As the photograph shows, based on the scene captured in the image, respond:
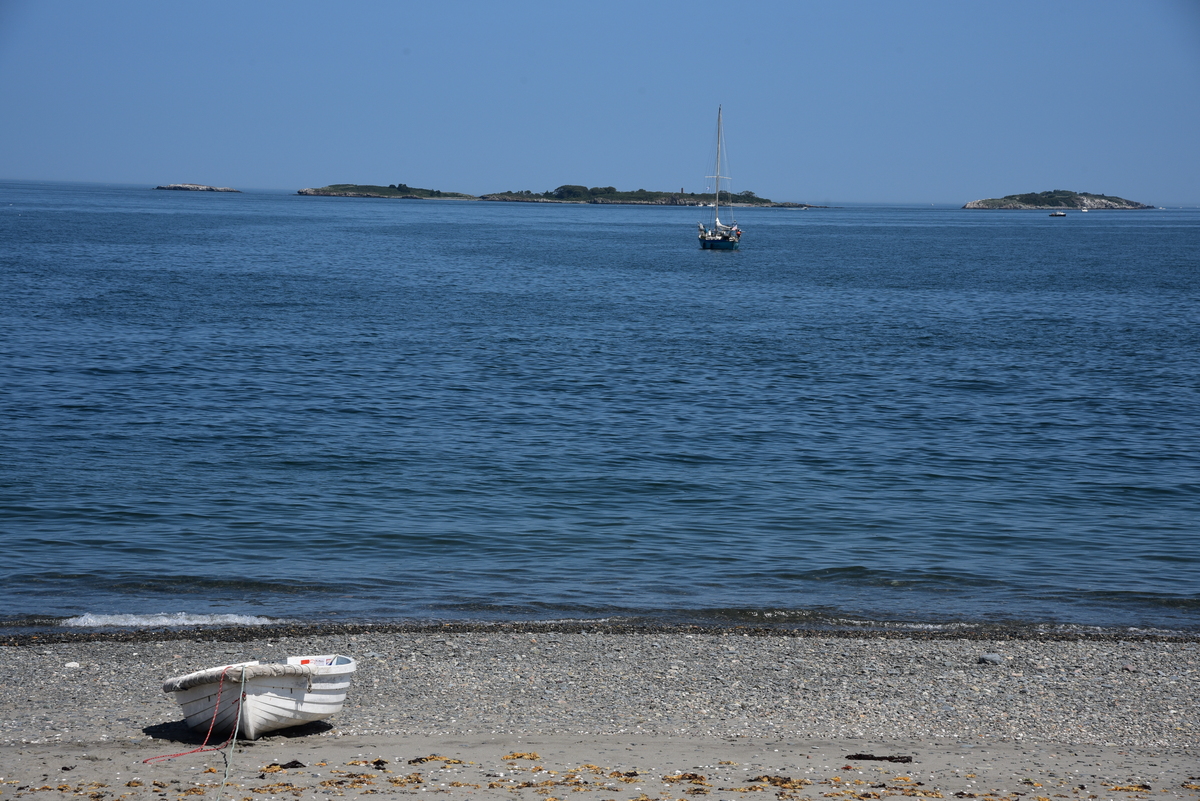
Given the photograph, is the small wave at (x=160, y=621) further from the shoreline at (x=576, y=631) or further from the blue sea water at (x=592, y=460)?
the blue sea water at (x=592, y=460)

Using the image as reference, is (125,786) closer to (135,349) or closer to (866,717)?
(866,717)

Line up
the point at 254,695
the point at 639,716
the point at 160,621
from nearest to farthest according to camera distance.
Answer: the point at 254,695
the point at 639,716
the point at 160,621

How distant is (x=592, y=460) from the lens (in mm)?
24078

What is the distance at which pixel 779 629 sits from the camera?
555 inches

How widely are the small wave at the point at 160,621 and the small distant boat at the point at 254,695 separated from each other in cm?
433

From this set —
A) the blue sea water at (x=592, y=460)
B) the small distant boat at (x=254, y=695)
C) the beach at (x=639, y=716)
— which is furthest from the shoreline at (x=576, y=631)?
the small distant boat at (x=254, y=695)

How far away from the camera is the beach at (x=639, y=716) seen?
9.01 meters

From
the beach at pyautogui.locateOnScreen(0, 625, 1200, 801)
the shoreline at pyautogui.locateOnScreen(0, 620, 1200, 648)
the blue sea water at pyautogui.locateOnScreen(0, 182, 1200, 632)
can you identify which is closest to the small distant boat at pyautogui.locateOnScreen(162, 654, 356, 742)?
the beach at pyautogui.locateOnScreen(0, 625, 1200, 801)

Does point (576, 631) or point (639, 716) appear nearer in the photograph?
point (639, 716)

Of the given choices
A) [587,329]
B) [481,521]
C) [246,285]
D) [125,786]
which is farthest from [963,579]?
[246,285]

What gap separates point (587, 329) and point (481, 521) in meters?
27.1

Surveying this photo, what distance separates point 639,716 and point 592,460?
13446 millimetres

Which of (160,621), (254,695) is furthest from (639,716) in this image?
(160,621)

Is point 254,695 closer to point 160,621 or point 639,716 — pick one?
point 639,716
